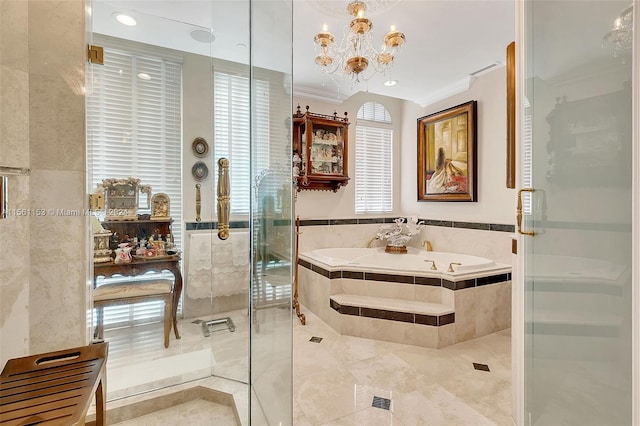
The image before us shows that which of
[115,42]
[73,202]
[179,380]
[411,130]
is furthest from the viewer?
[411,130]

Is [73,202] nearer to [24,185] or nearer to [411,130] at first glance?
[24,185]

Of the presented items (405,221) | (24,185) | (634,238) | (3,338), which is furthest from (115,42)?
(405,221)

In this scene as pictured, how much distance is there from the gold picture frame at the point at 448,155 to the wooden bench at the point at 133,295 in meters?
3.32

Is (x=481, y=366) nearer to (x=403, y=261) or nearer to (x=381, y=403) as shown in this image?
(x=381, y=403)

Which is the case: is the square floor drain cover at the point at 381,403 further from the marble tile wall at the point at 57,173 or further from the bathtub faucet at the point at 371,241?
the bathtub faucet at the point at 371,241

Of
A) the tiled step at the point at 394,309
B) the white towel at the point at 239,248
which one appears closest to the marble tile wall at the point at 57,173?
the white towel at the point at 239,248

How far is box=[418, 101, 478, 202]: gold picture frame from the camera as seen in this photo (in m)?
3.55

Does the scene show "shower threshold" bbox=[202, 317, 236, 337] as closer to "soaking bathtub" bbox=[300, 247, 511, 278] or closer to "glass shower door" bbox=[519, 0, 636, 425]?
"soaking bathtub" bbox=[300, 247, 511, 278]

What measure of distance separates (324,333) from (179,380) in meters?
1.27

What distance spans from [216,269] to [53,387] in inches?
52.2

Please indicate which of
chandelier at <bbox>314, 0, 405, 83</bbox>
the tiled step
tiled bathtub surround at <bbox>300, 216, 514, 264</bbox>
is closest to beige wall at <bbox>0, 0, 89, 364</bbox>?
chandelier at <bbox>314, 0, 405, 83</bbox>

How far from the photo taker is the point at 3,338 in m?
1.17

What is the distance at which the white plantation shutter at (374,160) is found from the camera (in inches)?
171

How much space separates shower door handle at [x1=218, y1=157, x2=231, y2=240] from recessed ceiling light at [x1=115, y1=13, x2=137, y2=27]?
1520 millimetres
